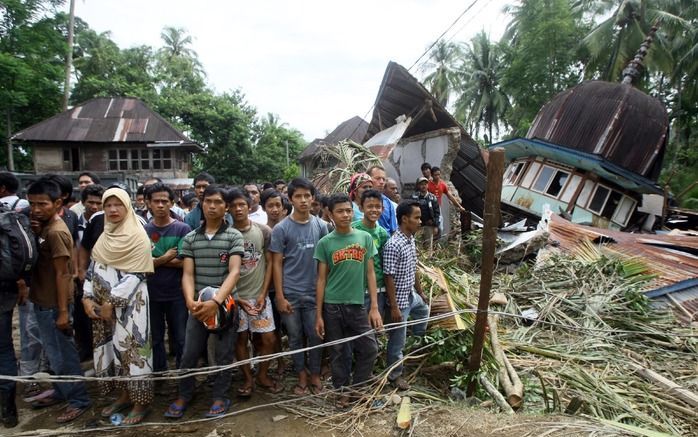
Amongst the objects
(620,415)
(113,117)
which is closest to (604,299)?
(620,415)

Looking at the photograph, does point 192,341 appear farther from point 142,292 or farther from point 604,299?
point 604,299

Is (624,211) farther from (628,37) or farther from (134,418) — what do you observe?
(134,418)

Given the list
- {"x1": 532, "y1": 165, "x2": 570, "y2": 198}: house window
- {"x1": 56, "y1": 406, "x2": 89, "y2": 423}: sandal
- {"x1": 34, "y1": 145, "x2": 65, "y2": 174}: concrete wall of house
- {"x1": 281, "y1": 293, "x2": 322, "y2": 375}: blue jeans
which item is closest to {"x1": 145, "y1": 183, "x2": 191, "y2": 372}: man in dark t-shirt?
{"x1": 56, "y1": 406, "x2": 89, "y2": 423}: sandal

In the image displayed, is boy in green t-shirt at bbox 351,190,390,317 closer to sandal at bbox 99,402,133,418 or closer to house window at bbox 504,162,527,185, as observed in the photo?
sandal at bbox 99,402,133,418

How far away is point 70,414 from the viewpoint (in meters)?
2.96

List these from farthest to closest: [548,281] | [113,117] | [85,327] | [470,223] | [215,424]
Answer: [113,117] → [470,223] → [548,281] → [85,327] → [215,424]

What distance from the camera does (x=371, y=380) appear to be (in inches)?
128

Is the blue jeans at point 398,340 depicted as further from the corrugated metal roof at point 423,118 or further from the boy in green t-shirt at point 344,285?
the corrugated metal roof at point 423,118

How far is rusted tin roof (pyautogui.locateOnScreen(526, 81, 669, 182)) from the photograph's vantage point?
12523 mm

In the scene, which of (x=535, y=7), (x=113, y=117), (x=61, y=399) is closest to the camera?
(x=61, y=399)

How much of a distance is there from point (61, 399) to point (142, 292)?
129 cm

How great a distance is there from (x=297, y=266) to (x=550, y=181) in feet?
39.9

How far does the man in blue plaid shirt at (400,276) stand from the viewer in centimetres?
326

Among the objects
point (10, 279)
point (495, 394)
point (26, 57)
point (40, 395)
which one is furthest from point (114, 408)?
point (26, 57)
